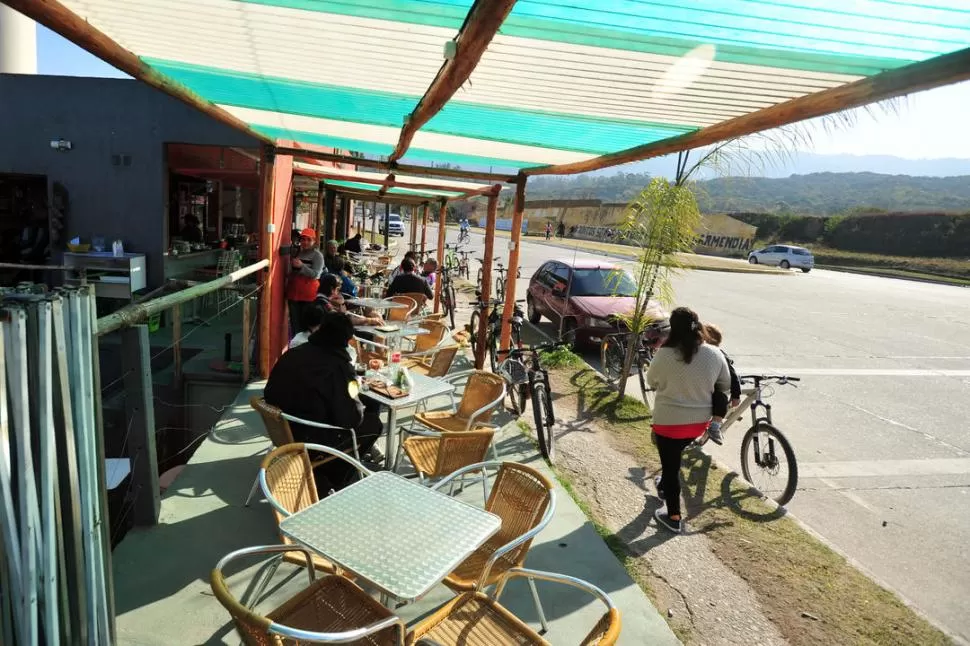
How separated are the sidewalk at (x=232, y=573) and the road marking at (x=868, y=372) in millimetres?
6681

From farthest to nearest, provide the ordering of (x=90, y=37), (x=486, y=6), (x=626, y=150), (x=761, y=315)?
(x=761, y=315) < (x=626, y=150) < (x=90, y=37) < (x=486, y=6)

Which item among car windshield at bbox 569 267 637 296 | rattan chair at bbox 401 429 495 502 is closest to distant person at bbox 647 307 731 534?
rattan chair at bbox 401 429 495 502

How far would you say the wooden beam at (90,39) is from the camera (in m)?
2.19

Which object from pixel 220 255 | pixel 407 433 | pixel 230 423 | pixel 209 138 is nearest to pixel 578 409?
pixel 407 433

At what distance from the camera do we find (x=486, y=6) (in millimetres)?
1905

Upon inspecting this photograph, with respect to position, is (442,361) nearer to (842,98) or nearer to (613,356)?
(613,356)

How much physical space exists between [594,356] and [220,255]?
8481 millimetres

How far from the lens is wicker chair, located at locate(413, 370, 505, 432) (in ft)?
14.2

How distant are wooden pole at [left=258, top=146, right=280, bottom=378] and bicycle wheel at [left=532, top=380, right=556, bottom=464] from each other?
297 cm

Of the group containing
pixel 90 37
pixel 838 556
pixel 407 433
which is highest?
pixel 90 37

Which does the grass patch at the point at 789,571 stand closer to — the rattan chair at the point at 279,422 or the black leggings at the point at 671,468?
the black leggings at the point at 671,468

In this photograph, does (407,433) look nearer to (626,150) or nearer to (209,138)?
(626,150)

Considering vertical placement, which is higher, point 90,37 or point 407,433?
point 90,37

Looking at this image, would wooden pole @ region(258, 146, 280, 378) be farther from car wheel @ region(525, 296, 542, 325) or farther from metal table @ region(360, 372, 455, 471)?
car wheel @ region(525, 296, 542, 325)
